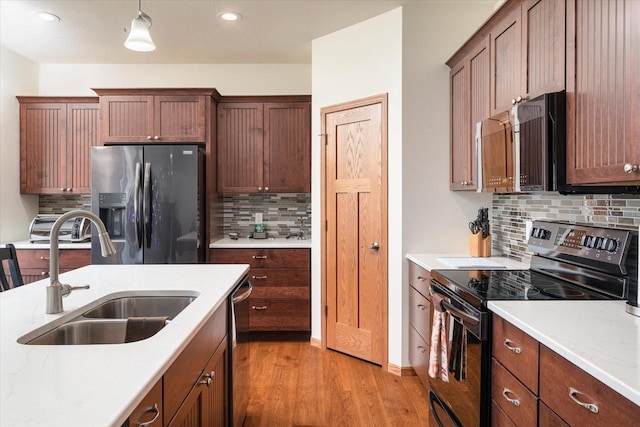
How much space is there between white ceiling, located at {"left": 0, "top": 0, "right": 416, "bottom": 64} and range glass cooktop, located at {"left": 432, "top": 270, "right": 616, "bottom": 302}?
1.99 meters

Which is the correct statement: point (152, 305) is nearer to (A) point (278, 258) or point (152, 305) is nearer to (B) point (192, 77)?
(A) point (278, 258)

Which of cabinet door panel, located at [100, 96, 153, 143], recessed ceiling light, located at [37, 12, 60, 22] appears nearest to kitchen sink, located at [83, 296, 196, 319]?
cabinet door panel, located at [100, 96, 153, 143]

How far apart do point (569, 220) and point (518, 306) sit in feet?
2.84

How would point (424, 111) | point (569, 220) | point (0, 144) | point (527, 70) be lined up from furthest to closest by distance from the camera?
point (0, 144), point (424, 111), point (569, 220), point (527, 70)

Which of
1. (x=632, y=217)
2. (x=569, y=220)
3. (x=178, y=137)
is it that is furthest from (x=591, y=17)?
(x=178, y=137)

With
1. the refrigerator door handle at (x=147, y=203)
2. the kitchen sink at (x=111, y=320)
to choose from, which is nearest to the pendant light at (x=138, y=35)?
the kitchen sink at (x=111, y=320)

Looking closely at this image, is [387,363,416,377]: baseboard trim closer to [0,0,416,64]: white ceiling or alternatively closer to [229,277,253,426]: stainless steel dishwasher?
[229,277,253,426]: stainless steel dishwasher

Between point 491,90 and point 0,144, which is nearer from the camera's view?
point 491,90

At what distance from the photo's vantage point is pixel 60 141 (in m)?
4.04

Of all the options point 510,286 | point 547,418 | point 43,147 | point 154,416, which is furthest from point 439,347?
point 43,147

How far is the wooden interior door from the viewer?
310 centimetres

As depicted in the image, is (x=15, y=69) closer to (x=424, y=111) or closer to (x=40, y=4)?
(x=40, y=4)

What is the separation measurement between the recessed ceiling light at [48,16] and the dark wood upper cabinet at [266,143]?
1445 mm

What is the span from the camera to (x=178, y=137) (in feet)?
12.6
